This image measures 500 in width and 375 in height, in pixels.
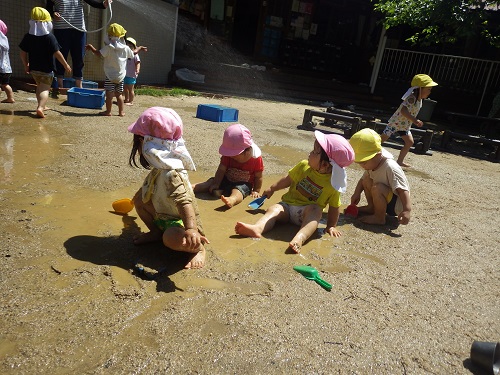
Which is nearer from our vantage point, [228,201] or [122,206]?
[122,206]

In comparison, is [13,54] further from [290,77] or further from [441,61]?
[441,61]

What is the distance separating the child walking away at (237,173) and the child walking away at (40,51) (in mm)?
3631

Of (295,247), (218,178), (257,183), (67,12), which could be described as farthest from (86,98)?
(295,247)

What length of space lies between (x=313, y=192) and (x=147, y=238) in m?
1.45

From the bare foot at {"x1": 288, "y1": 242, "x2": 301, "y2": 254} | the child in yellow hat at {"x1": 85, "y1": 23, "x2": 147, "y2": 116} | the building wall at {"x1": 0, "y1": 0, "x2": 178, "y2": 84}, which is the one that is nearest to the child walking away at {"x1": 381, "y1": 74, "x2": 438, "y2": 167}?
the bare foot at {"x1": 288, "y1": 242, "x2": 301, "y2": 254}

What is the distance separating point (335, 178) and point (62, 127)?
407 centimetres

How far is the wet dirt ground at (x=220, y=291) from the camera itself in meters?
1.97

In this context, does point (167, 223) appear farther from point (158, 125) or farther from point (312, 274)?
point (312, 274)

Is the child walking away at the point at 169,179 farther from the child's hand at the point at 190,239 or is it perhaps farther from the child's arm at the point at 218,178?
the child's arm at the point at 218,178

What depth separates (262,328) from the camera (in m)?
2.21

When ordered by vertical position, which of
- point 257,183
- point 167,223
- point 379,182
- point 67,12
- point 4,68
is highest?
point 67,12

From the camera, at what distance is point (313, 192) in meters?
3.65

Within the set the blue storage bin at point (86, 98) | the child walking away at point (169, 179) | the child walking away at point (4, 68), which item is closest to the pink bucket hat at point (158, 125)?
the child walking away at point (169, 179)

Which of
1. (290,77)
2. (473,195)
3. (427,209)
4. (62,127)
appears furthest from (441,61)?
(62,127)
